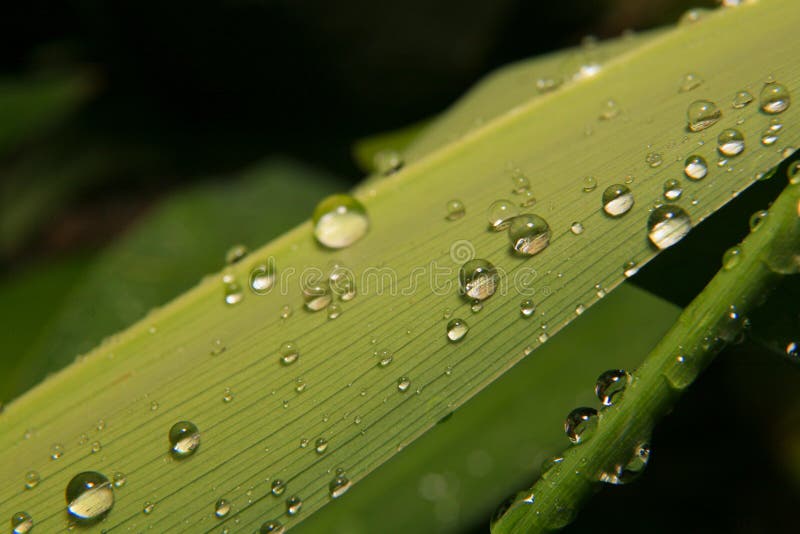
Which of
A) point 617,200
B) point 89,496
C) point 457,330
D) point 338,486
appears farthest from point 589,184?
point 89,496

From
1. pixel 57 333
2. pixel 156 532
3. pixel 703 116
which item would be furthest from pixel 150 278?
pixel 703 116

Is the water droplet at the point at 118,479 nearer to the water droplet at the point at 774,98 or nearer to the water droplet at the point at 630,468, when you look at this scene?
the water droplet at the point at 630,468

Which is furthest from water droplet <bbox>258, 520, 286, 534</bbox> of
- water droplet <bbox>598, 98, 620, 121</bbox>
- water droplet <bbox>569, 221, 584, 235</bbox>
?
water droplet <bbox>598, 98, 620, 121</bbox>

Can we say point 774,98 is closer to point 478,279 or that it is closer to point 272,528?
point 478,279

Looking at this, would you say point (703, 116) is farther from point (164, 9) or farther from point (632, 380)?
point (164, 9)

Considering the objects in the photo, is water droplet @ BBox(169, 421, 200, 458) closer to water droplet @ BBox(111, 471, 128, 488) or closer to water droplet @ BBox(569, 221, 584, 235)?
water droplet @ BBox(111, 471, 128, 488)
